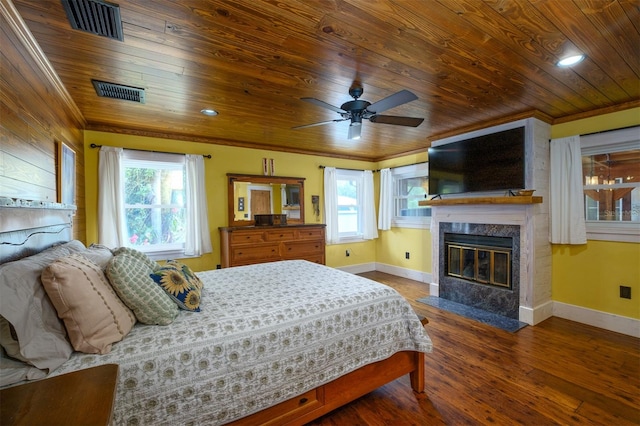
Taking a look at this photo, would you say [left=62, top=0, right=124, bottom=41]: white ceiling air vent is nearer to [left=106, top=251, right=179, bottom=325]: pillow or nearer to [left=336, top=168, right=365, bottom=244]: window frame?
[left=106, top=251, right=179, bottom=325]: pillow

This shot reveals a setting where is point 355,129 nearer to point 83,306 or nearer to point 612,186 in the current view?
point 83,306

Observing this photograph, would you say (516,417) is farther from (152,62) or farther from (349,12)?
(152,62)

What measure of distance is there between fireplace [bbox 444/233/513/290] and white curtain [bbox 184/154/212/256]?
3.54m

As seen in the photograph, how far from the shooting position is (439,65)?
83.5 inches

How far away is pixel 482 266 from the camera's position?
3.71 meters

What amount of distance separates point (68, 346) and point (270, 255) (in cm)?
318

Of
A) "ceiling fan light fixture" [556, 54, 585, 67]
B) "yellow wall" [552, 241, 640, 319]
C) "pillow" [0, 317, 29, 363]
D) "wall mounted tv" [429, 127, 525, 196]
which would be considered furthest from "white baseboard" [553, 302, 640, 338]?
"pillow" [0, 317, 29, 363]

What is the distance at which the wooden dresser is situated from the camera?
13.3 feet

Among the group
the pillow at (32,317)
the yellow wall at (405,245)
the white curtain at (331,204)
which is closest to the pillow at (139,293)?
the pillow at (32,317)

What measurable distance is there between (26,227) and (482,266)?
14.2 ft

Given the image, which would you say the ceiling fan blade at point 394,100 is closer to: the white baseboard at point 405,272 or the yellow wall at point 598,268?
the yellow wall at point 598,268

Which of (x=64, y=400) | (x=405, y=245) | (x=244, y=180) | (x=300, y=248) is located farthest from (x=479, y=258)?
(x=64, y=400)

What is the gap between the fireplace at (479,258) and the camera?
3.48m

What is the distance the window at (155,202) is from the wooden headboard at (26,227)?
162 cm
